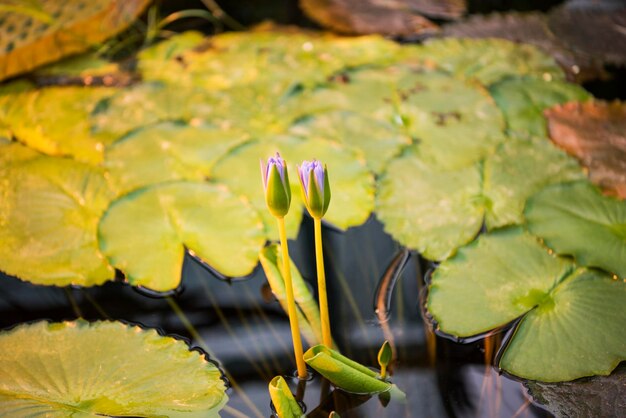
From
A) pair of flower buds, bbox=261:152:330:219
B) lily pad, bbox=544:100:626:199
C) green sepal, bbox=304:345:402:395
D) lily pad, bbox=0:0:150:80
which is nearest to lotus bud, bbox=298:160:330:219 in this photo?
pair of flower buds, bbox=261:152:330:219

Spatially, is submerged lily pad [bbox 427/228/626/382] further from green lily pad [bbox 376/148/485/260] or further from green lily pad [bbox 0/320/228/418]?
green lily pad [bbox 0/320/228/418]

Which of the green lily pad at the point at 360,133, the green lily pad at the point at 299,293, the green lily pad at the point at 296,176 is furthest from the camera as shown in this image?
the green lily pad at the point at 360,133

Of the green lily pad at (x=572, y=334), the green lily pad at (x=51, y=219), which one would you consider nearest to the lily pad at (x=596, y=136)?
the green lily pad at (x=572, y=334)

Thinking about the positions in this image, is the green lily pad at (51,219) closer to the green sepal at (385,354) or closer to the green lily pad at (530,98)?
the green sepal at (385,354)

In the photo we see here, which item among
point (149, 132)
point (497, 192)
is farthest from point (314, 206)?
point (149, 132)

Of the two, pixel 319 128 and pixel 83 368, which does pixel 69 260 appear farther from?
pixel 319 128

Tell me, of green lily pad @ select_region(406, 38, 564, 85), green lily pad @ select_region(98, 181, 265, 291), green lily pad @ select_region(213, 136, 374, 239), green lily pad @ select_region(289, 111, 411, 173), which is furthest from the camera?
green lily pad @ select_region(406, 38, 564, 85)
